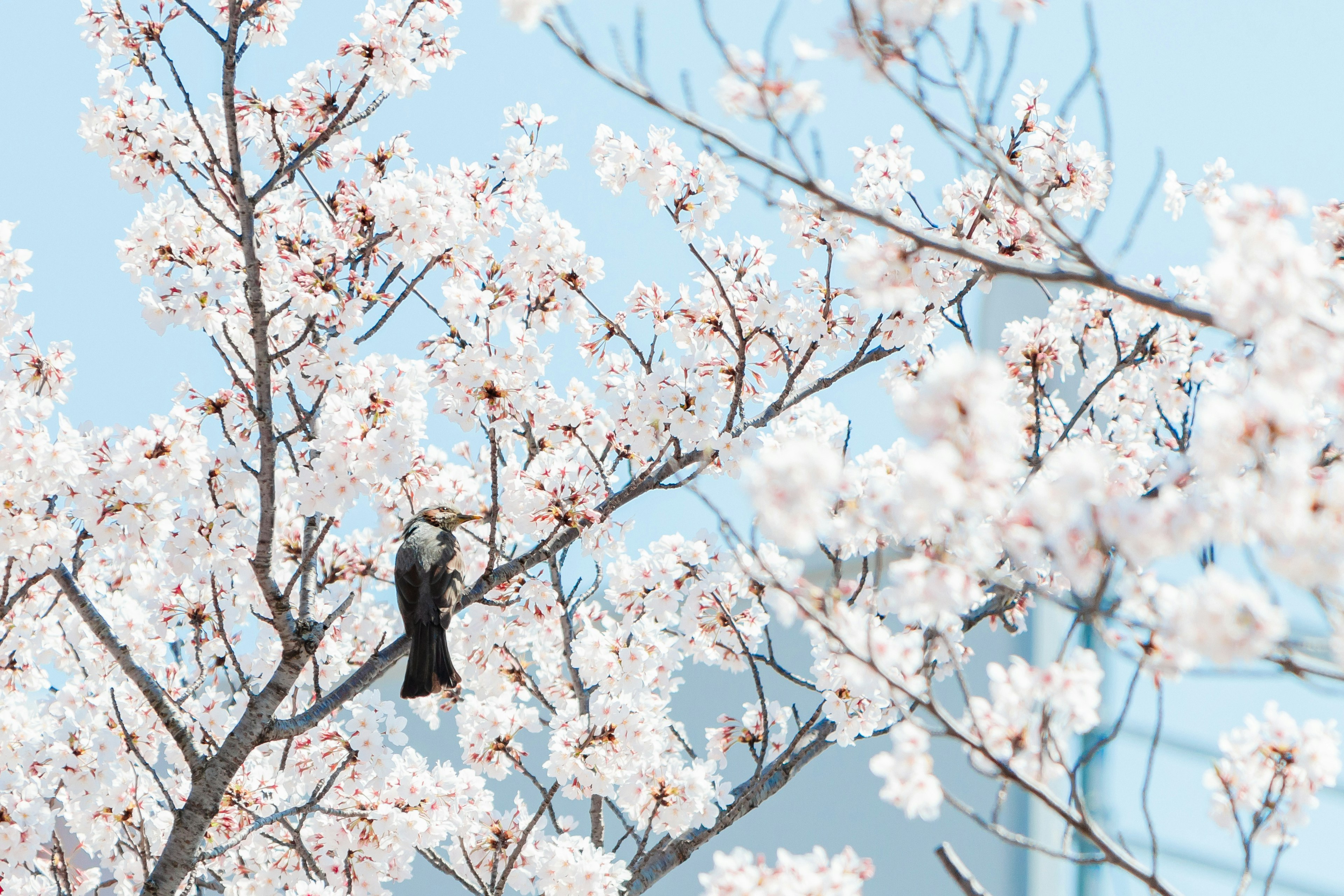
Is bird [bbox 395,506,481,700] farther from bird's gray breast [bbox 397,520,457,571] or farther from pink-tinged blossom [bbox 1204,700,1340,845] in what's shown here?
pink-tinged blossom [bbox 1204,700,1340,845]

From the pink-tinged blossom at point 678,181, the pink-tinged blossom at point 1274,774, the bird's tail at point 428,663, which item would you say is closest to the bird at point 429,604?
the bird's tail at point 428,663

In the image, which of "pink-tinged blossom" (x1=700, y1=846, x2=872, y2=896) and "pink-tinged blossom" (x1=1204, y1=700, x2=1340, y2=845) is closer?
"pink-tinged blossom" (x1=700, y1=846, x2=872, y2=896)

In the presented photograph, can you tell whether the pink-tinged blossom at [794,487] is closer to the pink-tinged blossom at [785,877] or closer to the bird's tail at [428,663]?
the pink-tinged blossom at [785,877]


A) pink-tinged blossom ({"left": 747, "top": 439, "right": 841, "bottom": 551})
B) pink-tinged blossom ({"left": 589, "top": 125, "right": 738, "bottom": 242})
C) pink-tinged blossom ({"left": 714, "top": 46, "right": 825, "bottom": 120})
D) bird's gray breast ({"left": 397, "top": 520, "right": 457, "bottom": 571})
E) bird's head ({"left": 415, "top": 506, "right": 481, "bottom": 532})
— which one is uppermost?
pink-tinged blossom ({"left": 589, "top": 125, "right": 738, "bottom": 242})

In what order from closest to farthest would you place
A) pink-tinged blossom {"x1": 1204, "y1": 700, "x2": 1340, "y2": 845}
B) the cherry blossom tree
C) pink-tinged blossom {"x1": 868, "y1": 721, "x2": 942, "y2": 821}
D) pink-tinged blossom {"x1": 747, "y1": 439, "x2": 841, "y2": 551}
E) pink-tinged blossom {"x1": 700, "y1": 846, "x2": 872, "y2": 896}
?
pink-tinged blossom {"x1": 747, "y1": 439, "x2": 841, "y2": 551}
pink-tinged blossom {"x1": 868, "y1": 721, "x2": 942, "y2": 821}
pink-tinged blossom {"x1": 700, "y1": 846, "x2": 872, "y2": 896}
pink-tinged blossom {"x1": 1204, "y1": 700, "x2": 1340, "y2": 845}
the cherry blossom tree

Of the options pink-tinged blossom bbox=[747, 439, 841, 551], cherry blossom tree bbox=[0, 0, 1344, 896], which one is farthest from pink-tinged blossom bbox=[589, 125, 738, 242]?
pink-tinged blossom bbox=[747, 439, 841, 551]

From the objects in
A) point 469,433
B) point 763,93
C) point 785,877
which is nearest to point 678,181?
point 469,433

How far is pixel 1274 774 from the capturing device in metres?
1.79

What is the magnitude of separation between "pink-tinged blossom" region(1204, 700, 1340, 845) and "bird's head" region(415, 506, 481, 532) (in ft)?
7.73

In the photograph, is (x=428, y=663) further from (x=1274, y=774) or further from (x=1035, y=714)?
(x=1274, y=774)

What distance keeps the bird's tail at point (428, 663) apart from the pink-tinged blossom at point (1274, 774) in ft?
7.18

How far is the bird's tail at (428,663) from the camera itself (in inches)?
127

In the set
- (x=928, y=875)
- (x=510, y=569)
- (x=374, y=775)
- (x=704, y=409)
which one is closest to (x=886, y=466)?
(x=704, y=409)

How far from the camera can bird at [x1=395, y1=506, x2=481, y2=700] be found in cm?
325
